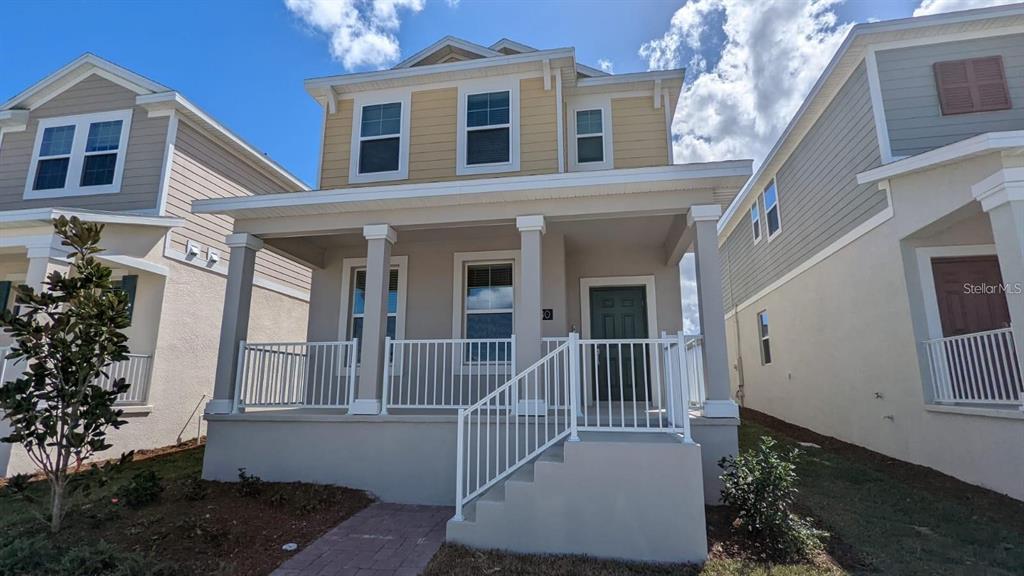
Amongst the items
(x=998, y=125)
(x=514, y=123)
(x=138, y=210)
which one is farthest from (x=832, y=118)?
(x=138, y=210)

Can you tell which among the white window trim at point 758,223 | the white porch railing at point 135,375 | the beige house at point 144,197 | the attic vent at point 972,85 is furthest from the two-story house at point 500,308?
the white window trim at point 758,223

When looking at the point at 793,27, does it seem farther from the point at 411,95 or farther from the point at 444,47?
the point at 411,95

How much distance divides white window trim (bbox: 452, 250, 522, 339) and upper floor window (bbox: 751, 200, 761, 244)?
26.5 feet

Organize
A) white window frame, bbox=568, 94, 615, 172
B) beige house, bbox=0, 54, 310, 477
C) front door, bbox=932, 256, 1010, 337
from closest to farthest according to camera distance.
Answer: front door, bbox=932, 256, 1010, 337, white window frame, bbox=568, 94, 615, 172, beige house, bbox=0, 54, 310, 477

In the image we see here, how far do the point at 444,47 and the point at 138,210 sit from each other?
6.20 meters

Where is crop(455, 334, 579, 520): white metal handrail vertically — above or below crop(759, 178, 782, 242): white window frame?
below

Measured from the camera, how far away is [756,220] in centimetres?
1262

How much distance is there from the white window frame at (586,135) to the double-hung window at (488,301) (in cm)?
202

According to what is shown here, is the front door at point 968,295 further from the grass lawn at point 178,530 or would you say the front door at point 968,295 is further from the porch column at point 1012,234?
the grass lawn at point 178,530

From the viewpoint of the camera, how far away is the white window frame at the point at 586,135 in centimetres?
770

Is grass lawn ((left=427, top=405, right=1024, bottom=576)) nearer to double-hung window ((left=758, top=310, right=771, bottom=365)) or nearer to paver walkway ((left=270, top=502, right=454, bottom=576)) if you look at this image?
paver walkway ((left=270, top=502, right=454, bottom=576))

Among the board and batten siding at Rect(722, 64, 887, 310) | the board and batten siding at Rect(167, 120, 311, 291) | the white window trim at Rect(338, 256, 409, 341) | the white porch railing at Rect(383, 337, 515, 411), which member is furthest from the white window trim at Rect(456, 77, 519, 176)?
the board and batten siding at Rect(722, 64, 887, 310)

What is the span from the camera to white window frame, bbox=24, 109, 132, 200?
29.6ft

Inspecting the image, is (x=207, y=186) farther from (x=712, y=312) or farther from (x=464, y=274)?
(x=712, y=312)
